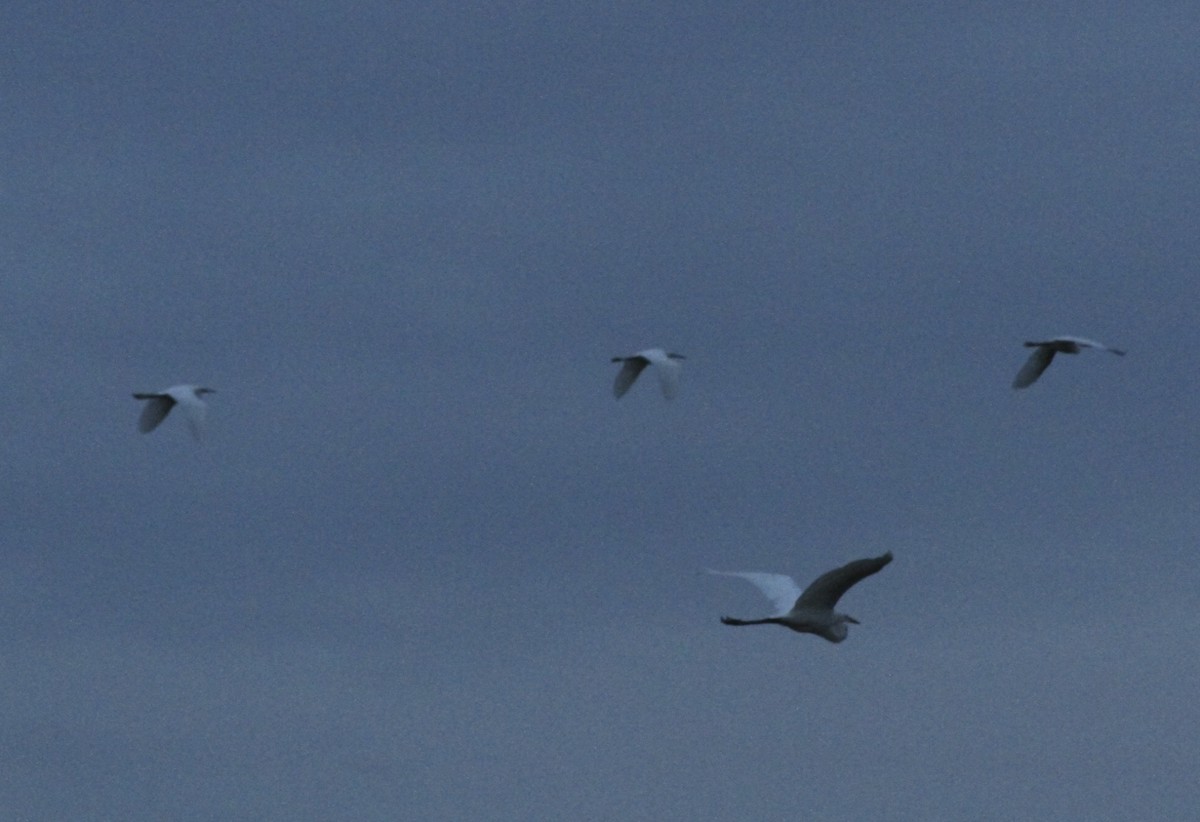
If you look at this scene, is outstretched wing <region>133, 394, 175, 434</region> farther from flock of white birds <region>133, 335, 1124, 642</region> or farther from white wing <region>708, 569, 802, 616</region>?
white wing <region>708, 569, 802, 616</region>

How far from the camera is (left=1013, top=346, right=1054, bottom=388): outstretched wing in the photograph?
137125 mm

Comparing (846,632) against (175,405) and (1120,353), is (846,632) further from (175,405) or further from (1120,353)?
(175,405)

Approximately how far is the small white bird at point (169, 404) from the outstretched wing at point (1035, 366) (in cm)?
3913

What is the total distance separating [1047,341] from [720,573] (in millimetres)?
26692

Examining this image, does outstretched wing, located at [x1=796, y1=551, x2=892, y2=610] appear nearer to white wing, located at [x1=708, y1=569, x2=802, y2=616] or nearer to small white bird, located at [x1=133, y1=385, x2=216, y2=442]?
white wing, located at [x1=708, y1=569, x2=802, y2=616]

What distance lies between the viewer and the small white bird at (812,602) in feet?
370

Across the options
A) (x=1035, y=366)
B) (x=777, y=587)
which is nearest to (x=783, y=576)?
(x=777, y=587)

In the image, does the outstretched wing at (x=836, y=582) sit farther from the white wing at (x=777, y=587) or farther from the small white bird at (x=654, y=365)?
the small white bird at (x=654, y=365)

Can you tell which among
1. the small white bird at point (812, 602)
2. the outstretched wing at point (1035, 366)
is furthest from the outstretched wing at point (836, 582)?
the outstretched wing at point (1035, 366)

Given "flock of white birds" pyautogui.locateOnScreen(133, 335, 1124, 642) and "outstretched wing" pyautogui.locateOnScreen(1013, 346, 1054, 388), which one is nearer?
"flock of white birds" pyautogui.locateOnScreen(133, 335, 1124, 642)

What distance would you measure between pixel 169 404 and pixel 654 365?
80.8 feet

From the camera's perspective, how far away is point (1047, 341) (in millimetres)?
136375

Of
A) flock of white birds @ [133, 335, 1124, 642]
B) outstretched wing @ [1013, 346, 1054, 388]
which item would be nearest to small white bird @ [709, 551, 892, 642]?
flock of white birds @ [133, 335, 1124, 642]

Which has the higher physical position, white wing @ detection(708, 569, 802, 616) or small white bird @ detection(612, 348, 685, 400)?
small white bird @ detection(612, 348, 685, 400)
